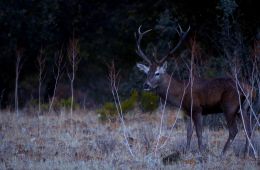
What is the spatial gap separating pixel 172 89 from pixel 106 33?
41.8ft

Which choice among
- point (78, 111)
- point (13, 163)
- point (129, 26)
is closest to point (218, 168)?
point (13, 163)

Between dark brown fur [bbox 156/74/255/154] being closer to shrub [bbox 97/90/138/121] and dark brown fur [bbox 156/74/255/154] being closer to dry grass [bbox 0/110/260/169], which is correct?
dry grass [bbox 0/110/260/169]

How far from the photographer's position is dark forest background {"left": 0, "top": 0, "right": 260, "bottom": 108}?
14648 mm

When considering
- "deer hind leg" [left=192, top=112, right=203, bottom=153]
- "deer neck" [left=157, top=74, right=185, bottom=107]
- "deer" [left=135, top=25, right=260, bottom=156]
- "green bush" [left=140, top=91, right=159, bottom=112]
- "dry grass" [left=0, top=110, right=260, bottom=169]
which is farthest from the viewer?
"green bush" [left=140, top=91, right=159, bottom=112]

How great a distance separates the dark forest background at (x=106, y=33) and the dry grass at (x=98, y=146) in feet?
5.72

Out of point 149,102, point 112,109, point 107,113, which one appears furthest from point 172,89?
point 149,102

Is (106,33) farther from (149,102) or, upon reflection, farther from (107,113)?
(107,113)

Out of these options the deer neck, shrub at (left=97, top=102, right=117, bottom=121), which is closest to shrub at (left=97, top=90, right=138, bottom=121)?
shrub at (left=97, top=102, right=117, bottom=121)

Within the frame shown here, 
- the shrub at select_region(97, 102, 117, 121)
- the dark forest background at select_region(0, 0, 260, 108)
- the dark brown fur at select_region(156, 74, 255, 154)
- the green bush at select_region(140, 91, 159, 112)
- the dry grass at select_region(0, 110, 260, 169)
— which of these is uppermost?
the dark forest background at select_region(0, 0, 260, 108)

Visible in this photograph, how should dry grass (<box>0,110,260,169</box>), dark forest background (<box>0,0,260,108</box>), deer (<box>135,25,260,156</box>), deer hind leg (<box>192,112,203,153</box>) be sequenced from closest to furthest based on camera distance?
1. dry grass (<box>0,110,260,169</box>)
2. deer (<box>135,25,260,156</box>)
3. deer hind leg (<box>192,112,203,153</box>)
4. dark forest background (<box>0,0,260,108</box>)

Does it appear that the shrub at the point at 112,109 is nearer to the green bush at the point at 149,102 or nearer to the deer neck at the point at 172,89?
the green bush at the point at 149,102

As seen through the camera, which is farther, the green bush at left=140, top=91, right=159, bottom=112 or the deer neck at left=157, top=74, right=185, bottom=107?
the green bush at left=140, top=91, right=159, bottom=112

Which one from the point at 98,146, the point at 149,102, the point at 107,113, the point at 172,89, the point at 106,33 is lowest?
the point at 98,146

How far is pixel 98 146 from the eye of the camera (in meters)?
11.8
